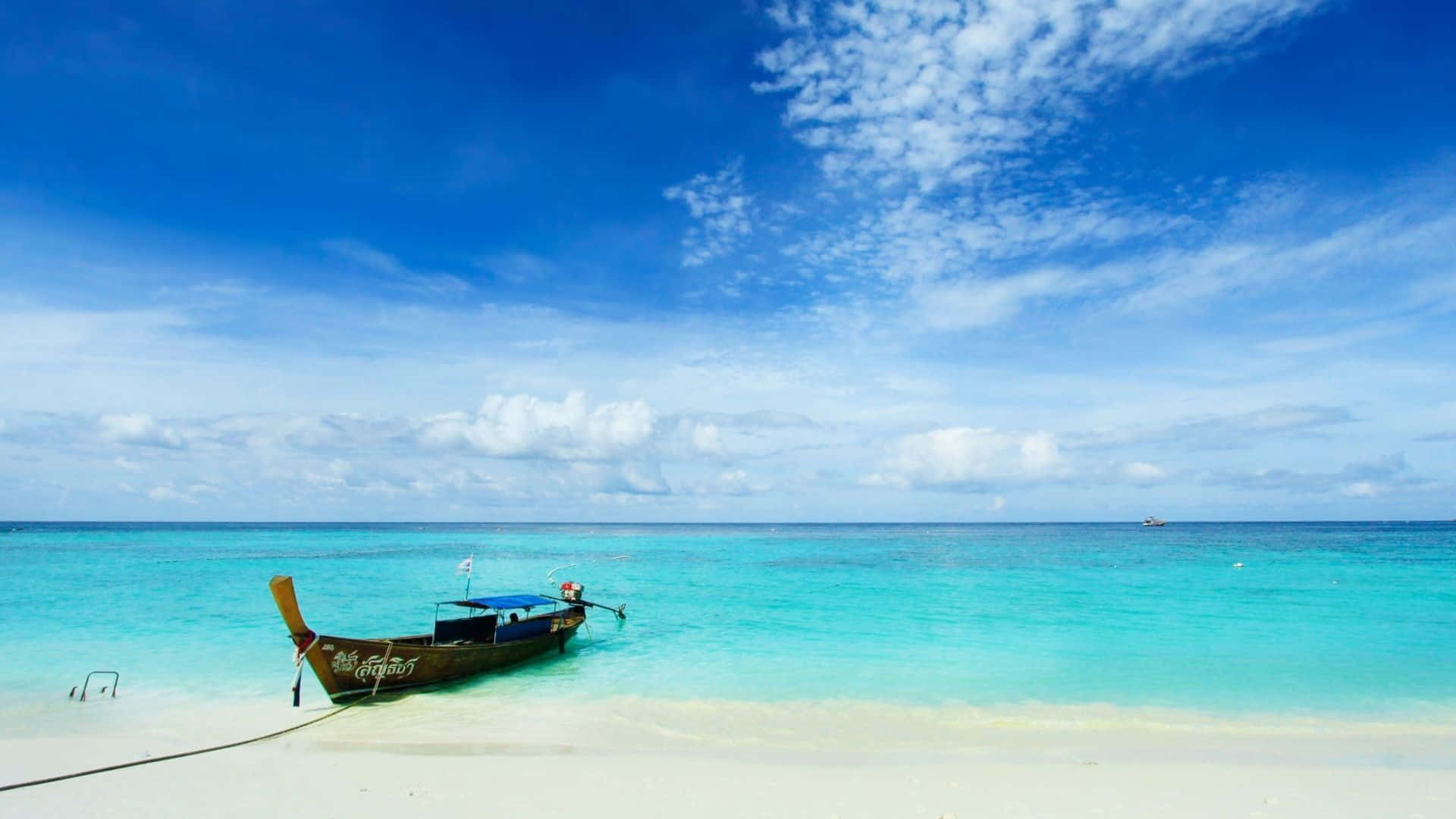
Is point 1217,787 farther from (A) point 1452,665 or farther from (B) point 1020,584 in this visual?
(B) point 1020,584

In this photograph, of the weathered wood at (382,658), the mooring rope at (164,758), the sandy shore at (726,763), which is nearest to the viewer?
the sandy shore at (726,763)

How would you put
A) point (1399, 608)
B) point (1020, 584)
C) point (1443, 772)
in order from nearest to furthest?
point (1443, 772) < point (1399, 608) < point (1020, 584)

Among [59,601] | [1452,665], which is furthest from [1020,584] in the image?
[59,601]

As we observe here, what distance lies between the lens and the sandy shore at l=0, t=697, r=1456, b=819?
8.92 metres

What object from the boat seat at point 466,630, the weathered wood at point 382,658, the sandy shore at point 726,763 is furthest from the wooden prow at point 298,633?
the boat seat at point 466,630

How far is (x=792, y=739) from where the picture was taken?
40.5ft

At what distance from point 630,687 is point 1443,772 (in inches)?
531

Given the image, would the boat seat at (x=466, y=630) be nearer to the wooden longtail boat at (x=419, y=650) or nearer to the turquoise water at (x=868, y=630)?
the wooden longtail boat at (x=419, y=650)

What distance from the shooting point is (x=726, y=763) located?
10898mm

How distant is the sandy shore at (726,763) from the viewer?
8.92 m

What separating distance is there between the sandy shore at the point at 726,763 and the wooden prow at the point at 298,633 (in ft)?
2.13

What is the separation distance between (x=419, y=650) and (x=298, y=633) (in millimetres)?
2618

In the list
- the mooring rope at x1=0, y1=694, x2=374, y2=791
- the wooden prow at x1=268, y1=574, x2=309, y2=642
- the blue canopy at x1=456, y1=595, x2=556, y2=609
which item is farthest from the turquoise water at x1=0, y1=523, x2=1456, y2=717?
the wooden prow at x1=268, y1=574, x2=309, y2=642

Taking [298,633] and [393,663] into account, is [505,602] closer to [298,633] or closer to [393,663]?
[393,663]
